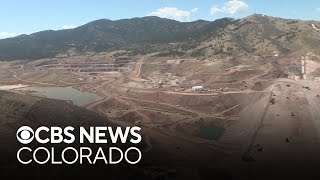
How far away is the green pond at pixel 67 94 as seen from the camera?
128 metres

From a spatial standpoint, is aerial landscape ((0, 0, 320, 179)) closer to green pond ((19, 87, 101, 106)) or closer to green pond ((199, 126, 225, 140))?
green pond ((199, 126, 225, 140))

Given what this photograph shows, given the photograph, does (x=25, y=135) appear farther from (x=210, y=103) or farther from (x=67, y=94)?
(x=67, y=94)

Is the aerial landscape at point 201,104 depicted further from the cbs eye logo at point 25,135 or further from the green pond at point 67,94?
the cbs eye logo at point 25,135

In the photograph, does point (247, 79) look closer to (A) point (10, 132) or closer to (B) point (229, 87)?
(B) point (229, 87)

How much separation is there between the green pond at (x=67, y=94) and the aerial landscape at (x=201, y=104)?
1.08ft

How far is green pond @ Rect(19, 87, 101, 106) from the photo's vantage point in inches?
5044

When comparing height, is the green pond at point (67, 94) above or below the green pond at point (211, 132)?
above

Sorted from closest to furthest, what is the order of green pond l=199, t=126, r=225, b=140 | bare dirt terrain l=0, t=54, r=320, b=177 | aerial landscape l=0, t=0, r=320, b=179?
1. aerial landscape l=0, t=0, r=320, b=179
2. bare dirt terrain l=0, t=54, r=320, b=177
3. green pond l=199, t=126, r=225, b=140

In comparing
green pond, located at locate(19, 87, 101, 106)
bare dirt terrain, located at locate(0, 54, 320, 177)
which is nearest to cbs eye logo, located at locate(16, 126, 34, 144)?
bare dirt terrain, located at locate(0, 54, 320, 177)

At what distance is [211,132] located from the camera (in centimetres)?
9250

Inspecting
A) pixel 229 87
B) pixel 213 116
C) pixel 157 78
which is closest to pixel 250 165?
pixel 213 116

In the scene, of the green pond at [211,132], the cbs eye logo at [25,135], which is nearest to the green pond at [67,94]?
the green pond at [211,132]

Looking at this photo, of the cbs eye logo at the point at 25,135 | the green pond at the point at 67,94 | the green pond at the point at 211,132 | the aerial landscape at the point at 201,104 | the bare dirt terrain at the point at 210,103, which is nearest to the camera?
the cbs eye logo at the point at 25,135

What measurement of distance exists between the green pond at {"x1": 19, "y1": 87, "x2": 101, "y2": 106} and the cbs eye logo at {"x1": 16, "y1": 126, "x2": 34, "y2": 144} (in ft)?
162
